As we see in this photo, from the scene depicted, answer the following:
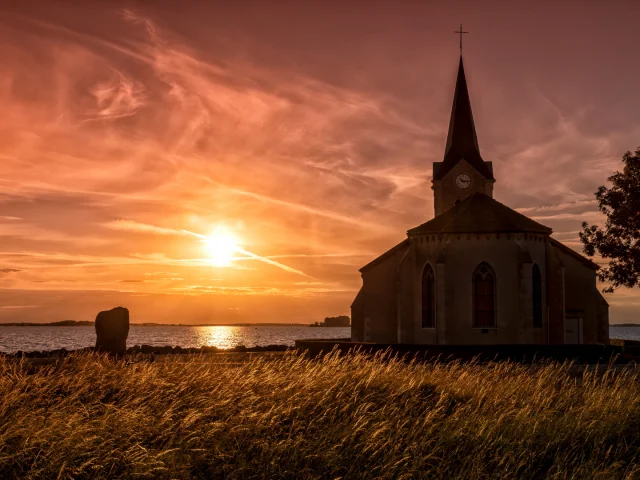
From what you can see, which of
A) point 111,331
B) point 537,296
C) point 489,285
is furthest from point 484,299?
point 111,331

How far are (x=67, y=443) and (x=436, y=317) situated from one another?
28.3 metres

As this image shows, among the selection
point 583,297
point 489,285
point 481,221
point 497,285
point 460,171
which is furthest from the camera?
point 460,171

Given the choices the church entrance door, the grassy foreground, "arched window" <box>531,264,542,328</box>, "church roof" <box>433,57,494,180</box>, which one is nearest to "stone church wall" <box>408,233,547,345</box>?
"arched window" <box>531,264,542,328</box>

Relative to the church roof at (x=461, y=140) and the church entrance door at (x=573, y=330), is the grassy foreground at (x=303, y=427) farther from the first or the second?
the church roof at (x=461, y=140)

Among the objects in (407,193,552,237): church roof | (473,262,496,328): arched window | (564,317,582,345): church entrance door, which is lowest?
(564,317,582,345): church entrance door

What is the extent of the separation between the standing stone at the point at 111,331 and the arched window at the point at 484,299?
57.6ft

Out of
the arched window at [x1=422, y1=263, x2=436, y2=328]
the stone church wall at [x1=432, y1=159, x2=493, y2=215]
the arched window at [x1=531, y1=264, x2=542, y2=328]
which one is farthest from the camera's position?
the stone church wall at [x1=432, y1=159, x2=493, y2=215]

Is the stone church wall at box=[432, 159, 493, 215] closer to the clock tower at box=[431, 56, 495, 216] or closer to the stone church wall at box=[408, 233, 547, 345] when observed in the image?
the clock tower at box=[431, 56, 495, 216]

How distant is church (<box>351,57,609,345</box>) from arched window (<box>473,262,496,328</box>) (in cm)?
5

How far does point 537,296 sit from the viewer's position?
35844 mm

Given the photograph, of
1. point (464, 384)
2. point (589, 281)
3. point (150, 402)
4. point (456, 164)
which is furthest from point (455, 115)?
point (150, 402)

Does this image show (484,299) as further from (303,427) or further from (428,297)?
(303,427)

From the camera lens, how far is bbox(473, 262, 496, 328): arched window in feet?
116

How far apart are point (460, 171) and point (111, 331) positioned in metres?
26.8
